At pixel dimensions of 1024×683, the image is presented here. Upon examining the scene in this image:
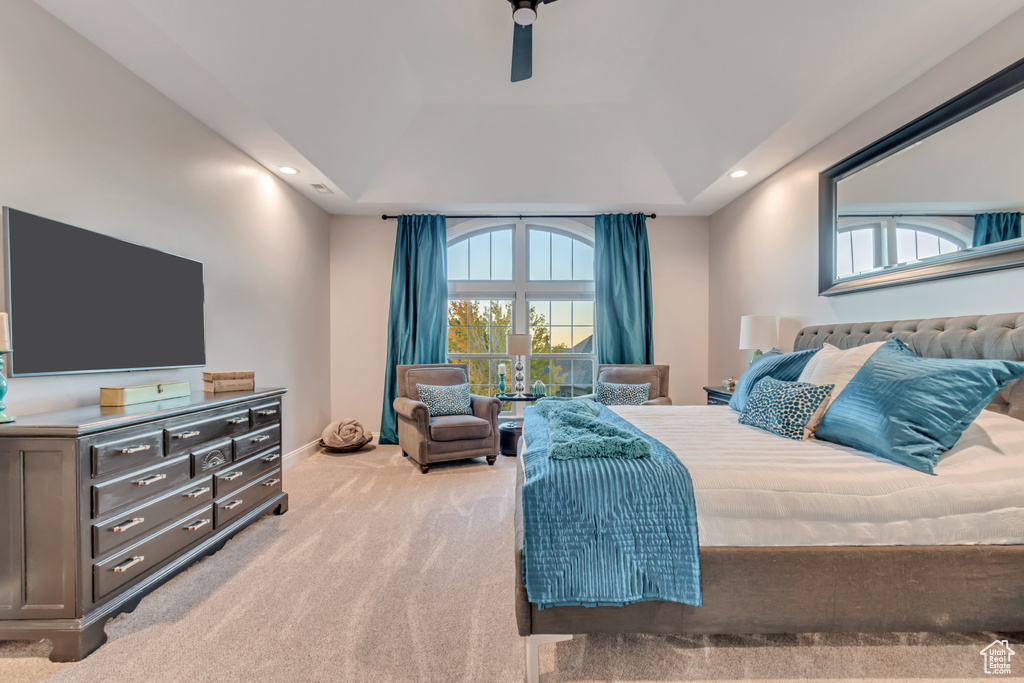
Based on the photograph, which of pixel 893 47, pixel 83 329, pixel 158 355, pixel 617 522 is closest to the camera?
pixel 617 522

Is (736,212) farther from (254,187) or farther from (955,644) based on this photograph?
(254,187)

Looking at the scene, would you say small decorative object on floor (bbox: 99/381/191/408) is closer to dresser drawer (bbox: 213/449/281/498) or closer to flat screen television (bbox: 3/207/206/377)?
flat screen television (bbox: 3/207/206/377)

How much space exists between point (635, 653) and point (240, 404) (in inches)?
91.6

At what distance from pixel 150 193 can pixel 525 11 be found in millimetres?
2275

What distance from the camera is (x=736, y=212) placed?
4543 millimetres

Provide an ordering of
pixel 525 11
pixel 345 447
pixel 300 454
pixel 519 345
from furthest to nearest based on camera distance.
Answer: pixel 519 345 → pixel 345 447 → pixel 300 454 → pixel 525 11

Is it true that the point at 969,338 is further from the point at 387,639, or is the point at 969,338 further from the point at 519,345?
the point at 519,345

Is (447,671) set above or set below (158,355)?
below

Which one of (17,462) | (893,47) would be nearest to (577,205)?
(893,47)

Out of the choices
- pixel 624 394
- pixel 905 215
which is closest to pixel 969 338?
pixel 905 215

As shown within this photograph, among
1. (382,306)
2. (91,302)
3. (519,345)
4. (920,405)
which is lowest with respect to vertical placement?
(920,405)

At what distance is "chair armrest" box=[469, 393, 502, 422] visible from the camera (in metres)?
4.14

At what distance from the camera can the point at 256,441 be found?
2.72m

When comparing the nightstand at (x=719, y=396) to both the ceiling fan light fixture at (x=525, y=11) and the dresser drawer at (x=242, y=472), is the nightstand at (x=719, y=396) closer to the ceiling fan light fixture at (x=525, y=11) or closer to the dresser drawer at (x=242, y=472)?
the ceiling fan light fixture at (x=525, y=11)
